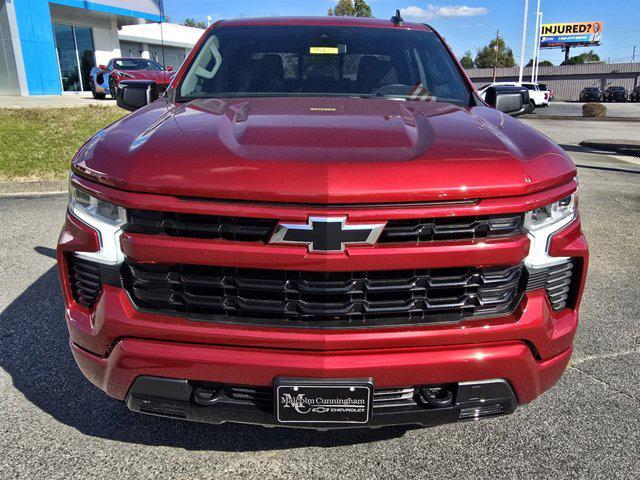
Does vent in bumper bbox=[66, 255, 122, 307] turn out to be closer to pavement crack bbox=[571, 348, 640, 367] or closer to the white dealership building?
pavement crack bbox=[571, 348, 640, 367]

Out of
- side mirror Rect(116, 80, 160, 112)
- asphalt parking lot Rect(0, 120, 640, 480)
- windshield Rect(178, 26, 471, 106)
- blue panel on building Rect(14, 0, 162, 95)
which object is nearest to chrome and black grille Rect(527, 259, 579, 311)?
asphalt parking lot Rect(0, 120, 640, 480)

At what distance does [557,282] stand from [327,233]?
92 centimetres

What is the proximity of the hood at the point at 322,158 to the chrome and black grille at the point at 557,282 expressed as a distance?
0.31 meters

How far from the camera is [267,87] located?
310 cm

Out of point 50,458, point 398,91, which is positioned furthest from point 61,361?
point 398,91

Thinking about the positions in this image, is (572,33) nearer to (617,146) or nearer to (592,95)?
(592,95)

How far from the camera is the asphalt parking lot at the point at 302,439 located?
224cm

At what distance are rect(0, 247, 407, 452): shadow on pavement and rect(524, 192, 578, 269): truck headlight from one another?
1.06 meters

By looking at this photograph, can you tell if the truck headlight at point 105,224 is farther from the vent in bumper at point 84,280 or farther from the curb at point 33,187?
the curb at point 33,187

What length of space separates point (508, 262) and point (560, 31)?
96.9m

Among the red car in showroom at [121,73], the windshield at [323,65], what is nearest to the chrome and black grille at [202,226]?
the windshield at [323,65]

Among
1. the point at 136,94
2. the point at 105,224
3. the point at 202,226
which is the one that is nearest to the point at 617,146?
the point at 136,94

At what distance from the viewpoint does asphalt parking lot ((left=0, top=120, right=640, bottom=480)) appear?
2242 millimetres

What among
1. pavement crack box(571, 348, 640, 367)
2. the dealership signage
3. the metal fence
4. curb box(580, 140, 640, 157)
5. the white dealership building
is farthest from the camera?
the dealership signage
